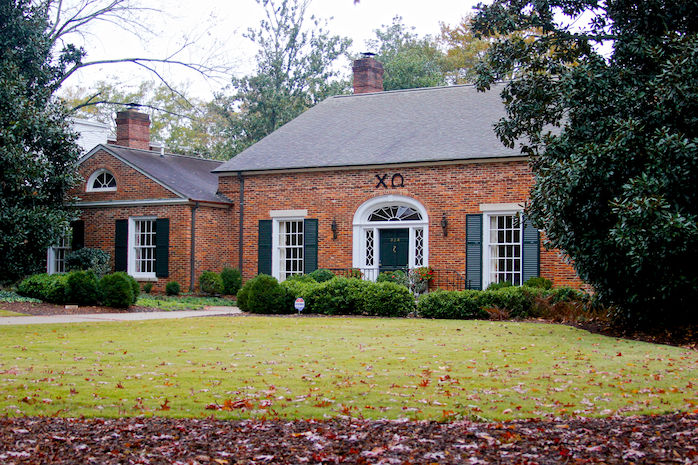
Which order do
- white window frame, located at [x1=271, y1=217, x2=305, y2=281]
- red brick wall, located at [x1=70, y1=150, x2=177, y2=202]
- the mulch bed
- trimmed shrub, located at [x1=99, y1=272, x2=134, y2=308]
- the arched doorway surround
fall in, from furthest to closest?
red brick wall, located at [x1=70, y1=150, x2=177, y2=202] < white window frame, located at [x1=271, y1=217, x2=305, y2=281] < the arched doorway surround < trimmed shrub, located at [x1=99, y1=272, x2=134, y2=308] < the mulch bed

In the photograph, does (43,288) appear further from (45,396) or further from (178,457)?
(178,457)

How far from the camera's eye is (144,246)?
24328 millimetres

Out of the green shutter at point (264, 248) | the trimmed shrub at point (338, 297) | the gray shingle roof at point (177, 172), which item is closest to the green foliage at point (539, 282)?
the trimmed shrub at point (338, 297)

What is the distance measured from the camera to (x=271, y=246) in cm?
2316

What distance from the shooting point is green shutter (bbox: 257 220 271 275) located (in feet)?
75.9

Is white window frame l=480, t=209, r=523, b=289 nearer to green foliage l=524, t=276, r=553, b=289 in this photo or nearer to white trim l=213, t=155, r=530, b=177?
white trim l=213, t=155, r=530, b=177

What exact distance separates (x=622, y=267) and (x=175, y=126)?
4257 centimetres

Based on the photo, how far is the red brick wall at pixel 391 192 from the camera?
1991cm

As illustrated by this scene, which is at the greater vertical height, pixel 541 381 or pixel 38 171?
pixel 38 171

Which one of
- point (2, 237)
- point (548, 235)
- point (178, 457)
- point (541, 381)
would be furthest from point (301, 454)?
point (2, 237)

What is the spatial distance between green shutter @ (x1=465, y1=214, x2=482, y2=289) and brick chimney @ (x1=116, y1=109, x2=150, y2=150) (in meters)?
13.9

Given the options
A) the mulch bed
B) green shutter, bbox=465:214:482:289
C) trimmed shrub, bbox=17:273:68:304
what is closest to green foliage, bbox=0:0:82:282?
trimmed shrub, bbox=17:273:68:304

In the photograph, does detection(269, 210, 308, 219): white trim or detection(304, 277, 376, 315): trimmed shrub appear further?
detection(269, 210, 308, 219): white trim

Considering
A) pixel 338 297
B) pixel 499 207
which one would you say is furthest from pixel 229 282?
pixel 499 207
